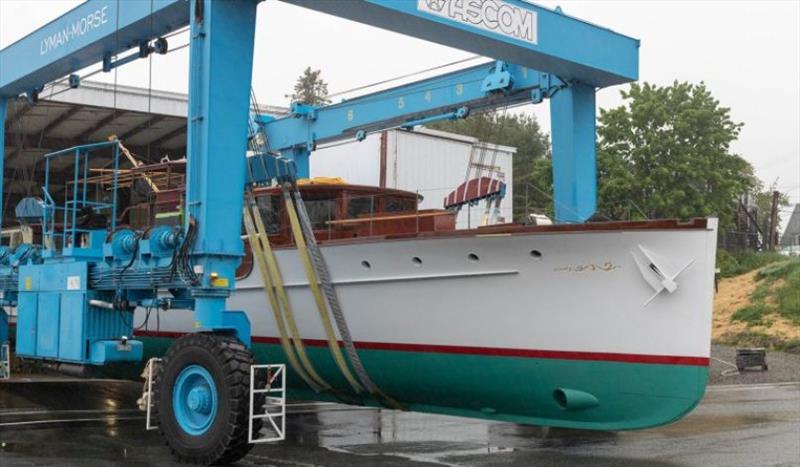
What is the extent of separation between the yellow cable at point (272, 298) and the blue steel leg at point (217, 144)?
1514 mm

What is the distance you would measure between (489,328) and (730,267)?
25.1 m

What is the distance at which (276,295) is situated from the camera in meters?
9.98

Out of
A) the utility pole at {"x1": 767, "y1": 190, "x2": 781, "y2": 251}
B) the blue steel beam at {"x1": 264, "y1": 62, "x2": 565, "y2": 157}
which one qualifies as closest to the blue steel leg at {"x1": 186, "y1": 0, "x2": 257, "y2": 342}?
the blue steel beam at {"x1": 264, "y1": 62, "x2": 565, "y2": 157}

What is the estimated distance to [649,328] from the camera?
26.2 feet

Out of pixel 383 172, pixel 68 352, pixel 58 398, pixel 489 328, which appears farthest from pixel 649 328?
pixel 383 172

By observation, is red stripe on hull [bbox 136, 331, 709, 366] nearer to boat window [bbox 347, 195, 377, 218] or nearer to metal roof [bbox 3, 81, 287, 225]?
boat window [bbox 347, 195, 377, 218]

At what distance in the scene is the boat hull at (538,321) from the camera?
7938 mm

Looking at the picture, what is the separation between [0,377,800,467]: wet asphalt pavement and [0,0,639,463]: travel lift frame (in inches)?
35.1

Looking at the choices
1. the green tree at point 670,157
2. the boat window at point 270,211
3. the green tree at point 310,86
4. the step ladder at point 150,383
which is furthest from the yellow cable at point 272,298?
the green tree at point 310,86

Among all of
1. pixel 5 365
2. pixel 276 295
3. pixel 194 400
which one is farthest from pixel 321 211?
pixel 5 365

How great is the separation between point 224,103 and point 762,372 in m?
15.2

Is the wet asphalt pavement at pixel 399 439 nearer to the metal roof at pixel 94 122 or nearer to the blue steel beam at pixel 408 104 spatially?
the blue steel beam at pixel 408 104

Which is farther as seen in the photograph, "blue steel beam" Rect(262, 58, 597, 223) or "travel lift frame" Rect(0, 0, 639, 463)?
"blue steel beam" Rect(262, 58, 597, 223)

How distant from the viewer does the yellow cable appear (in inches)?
381
